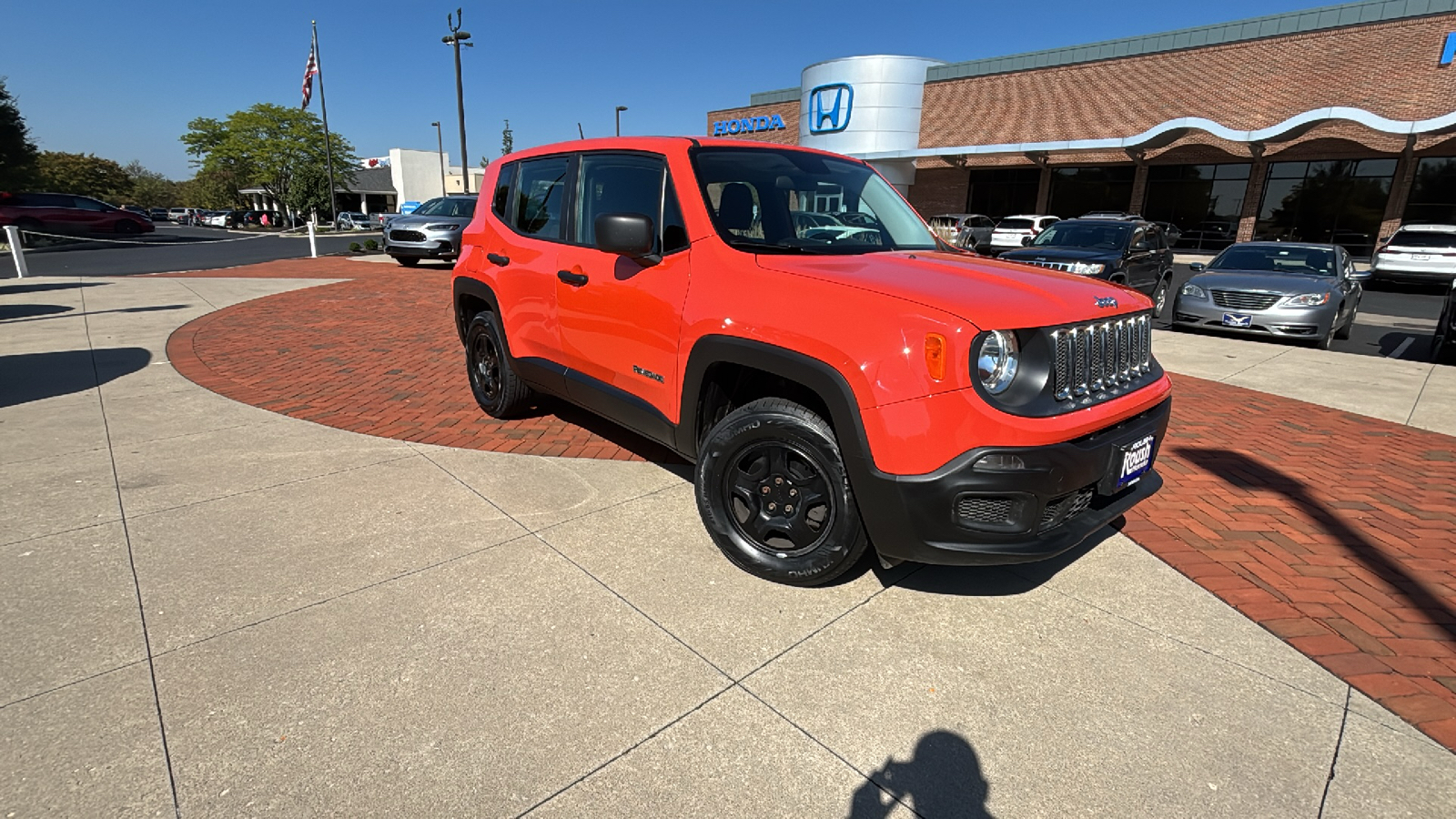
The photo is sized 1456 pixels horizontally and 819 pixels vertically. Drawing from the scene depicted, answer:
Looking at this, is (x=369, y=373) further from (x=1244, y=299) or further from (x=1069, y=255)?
(x=1244, y=299)

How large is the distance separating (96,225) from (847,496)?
103 feet

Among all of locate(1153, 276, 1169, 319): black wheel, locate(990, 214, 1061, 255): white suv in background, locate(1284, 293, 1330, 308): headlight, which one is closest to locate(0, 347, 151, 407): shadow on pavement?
locate(1284, 293, 1330, 308): headlight

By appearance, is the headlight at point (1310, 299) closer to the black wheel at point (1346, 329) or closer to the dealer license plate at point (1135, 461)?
the black wheel at point (1346, 329)

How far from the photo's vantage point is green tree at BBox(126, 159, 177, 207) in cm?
9094

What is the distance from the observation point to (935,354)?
2309 millimetres

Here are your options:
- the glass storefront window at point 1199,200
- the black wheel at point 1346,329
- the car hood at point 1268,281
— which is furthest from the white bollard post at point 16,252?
the glass storefront window at point 1199,200

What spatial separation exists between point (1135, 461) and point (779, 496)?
1403 mm

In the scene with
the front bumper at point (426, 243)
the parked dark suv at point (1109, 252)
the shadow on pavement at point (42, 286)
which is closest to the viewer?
the parked dark suv at point (1109, 252)

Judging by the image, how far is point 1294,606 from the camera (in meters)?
2.97

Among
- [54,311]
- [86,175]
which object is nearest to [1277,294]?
[54,311]

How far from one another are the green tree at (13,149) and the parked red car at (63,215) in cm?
1142

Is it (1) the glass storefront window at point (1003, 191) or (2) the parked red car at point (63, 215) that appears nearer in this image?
(2) the parked red car at point (63, 215)

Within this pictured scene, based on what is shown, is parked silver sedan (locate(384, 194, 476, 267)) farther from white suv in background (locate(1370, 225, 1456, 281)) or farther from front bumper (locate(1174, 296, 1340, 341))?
white suv in background (locate(1370, 225, 1456, 281))

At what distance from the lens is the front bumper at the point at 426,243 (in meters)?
15.4
